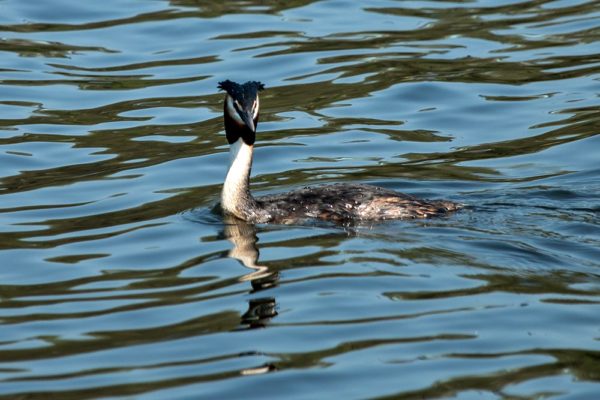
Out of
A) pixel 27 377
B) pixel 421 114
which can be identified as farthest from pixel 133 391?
pixel 421 114

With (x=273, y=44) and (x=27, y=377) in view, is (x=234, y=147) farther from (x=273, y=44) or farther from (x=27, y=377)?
(x=273, y=44)

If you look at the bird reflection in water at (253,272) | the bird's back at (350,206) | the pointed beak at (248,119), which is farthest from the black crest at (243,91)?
the bird reflection in water at (253,272)

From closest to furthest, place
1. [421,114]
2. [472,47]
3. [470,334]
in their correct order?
[470,334]
[421,114]
[472,47]

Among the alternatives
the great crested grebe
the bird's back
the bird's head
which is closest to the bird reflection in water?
the great crested grebe

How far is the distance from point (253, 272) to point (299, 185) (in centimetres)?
346

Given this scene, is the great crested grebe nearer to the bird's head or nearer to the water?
the bird's head

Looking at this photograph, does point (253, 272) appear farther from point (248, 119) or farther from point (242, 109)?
point (242, 109)

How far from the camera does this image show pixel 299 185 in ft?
48.2

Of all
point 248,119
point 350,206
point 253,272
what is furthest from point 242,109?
point 253,272

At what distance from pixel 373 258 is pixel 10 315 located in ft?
10.3

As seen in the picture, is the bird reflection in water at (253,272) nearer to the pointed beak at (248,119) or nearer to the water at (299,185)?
the water at (299,185)

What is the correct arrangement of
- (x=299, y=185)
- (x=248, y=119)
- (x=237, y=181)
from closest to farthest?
(x=248, y=119) < (x=237, y=181) < (x=299, y=185)

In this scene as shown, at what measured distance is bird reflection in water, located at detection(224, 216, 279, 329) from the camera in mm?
10164

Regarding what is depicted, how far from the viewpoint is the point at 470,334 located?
31.3 feet
